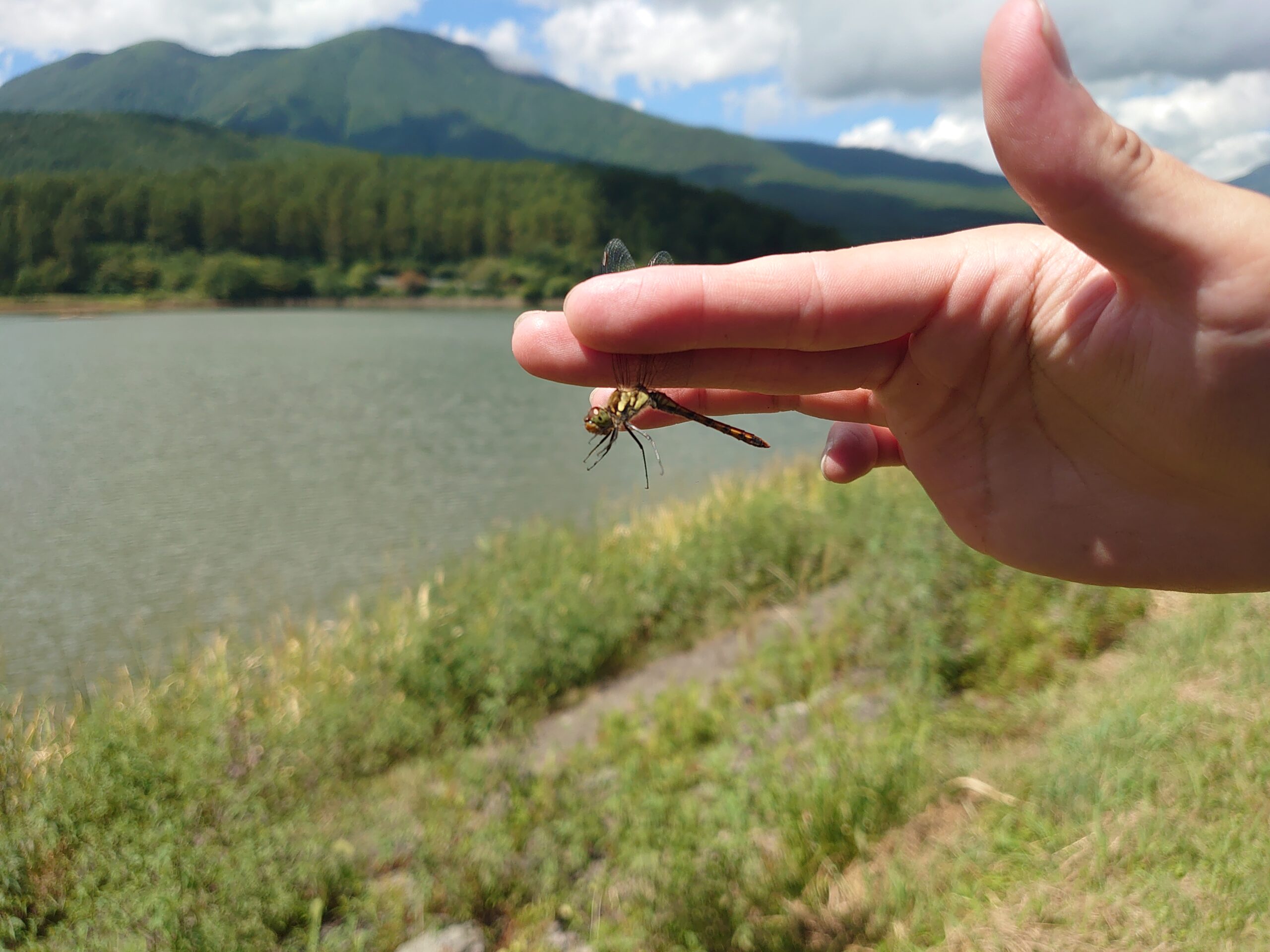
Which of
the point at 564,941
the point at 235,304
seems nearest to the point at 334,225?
the point at 235,304

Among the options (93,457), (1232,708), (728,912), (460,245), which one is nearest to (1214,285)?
(1232,708)

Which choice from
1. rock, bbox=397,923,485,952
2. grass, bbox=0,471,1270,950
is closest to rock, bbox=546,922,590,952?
grass, bbox=0,471,1270,950

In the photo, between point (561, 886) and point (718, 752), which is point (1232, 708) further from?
point (561, 886)

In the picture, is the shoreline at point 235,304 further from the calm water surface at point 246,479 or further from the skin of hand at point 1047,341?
the skin of hand at point 1047,341

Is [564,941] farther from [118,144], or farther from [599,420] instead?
[118,144]

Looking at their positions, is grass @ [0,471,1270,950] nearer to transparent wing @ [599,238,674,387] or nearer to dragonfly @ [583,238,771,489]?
dragonfly @ [583,238,771,489]

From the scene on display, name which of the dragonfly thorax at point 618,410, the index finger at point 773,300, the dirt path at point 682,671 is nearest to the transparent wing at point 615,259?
the dragonfly thorax at point 618,410
